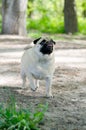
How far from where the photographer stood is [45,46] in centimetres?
803

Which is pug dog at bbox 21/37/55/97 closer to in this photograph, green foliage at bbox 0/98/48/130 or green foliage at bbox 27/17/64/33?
green foliage at bbox 0/98/48/130

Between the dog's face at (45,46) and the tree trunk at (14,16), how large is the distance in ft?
39.5

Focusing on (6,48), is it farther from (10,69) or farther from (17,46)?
(10,69)

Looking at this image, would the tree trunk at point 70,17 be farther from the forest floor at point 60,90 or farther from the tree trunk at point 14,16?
the forest floor at point 60,90

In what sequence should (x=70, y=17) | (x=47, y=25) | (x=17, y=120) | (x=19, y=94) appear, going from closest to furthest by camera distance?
(x=17, y=120) → (x=19, y=94) → (x=70, y=17) → (x=47, y=25)

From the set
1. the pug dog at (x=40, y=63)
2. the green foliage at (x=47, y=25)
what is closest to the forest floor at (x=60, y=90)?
the pug dog at (x=40, y=63)

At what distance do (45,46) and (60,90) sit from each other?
1339 mm

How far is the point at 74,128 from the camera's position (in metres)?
6.43

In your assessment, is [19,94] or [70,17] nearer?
[19,94]

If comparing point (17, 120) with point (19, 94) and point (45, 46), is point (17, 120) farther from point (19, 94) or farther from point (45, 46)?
point (19, 94)

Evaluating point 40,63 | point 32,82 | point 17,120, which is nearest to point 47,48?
point 40,63

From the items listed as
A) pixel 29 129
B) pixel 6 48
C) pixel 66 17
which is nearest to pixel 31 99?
pixel 29 129

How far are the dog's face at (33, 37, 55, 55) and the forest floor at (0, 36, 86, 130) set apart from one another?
2.74 ft

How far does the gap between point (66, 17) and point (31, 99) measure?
1555 cm
